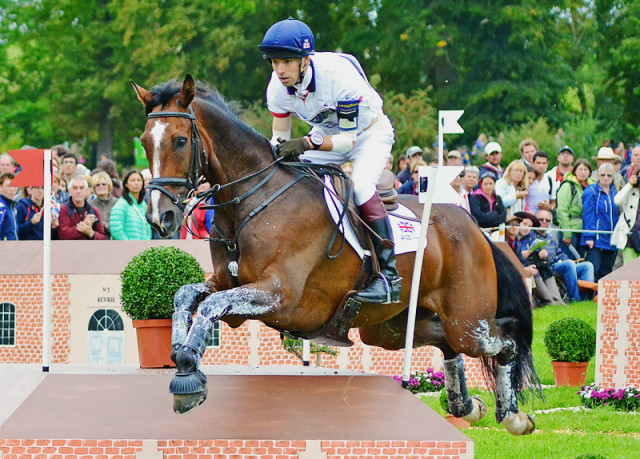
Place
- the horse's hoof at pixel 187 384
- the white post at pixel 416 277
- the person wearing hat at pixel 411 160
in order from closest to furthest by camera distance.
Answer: the horse's hoof at pixel 187 384 < the white post at pixel 416 277 < the person wearing hat at pixel 411 160

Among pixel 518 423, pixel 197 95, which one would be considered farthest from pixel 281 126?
pixel 518 423

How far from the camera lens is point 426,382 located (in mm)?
11453

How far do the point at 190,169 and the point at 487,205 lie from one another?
814 cm

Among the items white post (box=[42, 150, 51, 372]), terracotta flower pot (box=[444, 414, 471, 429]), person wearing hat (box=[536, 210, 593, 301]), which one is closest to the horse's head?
white post (box=[42, 150, 51, 372])

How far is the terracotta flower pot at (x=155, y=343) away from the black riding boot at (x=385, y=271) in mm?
2088

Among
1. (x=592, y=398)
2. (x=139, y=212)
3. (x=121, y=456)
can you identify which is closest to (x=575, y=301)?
(x=592, y=398)

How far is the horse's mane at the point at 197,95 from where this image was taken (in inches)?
246

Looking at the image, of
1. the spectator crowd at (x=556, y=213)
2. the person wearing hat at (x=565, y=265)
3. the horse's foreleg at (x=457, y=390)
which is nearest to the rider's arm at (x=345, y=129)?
the horse's foreleg at (x=457, y=390)

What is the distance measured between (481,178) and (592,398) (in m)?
3.95

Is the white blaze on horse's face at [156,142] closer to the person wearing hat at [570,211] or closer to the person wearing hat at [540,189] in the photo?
the person wearing hat at [540,189]

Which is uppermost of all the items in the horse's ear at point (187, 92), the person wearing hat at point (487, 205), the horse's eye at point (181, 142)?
the horse's ear at point (187, 92)

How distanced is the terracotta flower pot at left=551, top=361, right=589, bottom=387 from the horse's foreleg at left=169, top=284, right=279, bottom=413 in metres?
6.45

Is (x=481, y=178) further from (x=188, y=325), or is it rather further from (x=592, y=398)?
(x=188, y=325)

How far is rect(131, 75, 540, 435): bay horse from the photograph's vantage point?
6004 mm
